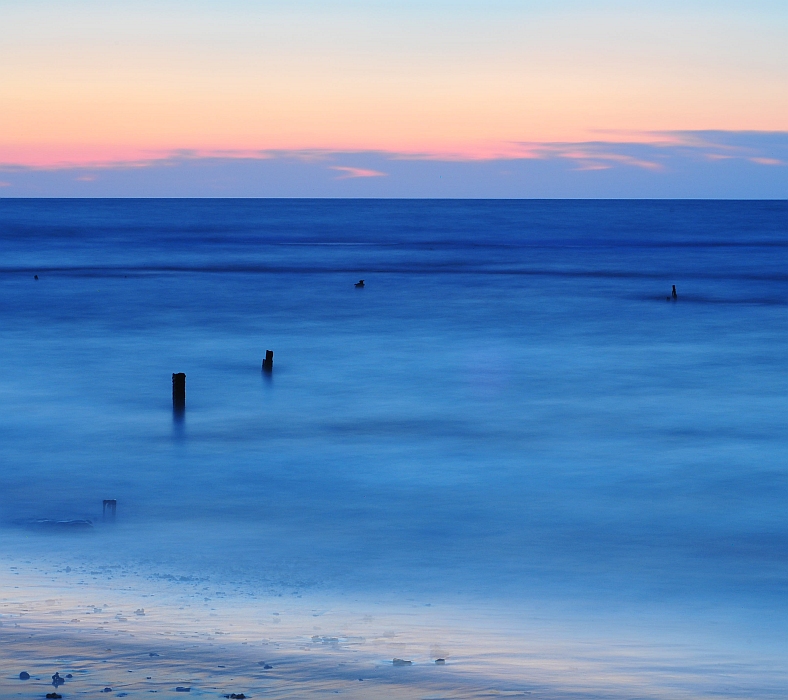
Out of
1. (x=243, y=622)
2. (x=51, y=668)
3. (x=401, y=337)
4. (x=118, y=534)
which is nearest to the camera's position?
(x=51, y=668)

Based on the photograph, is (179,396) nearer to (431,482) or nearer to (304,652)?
(431,482)

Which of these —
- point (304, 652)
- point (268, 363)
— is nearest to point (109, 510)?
point (304, 652)

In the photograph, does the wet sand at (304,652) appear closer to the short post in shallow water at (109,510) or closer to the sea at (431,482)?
the sea at (431,482)

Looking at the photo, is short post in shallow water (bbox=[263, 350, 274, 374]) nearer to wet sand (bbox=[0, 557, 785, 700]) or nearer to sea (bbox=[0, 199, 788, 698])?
sea (bbox=[0, 199, 788, 698])

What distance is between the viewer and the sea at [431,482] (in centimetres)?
1062

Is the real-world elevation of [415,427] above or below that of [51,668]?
above

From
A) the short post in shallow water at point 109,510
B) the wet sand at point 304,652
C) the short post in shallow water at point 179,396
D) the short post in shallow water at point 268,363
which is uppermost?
the short post in shallow water at point 268,363

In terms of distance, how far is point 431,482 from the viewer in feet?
58.4

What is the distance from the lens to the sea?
34.9 ft

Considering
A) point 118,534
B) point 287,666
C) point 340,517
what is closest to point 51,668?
point 287,666

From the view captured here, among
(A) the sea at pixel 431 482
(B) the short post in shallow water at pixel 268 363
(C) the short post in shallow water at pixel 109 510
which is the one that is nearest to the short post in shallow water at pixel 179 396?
(A) the sea at pixel 431 482

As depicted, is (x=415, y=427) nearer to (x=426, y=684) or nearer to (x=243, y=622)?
(x=243, y=622)

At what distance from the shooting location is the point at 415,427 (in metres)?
22.3

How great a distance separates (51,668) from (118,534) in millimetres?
5699
